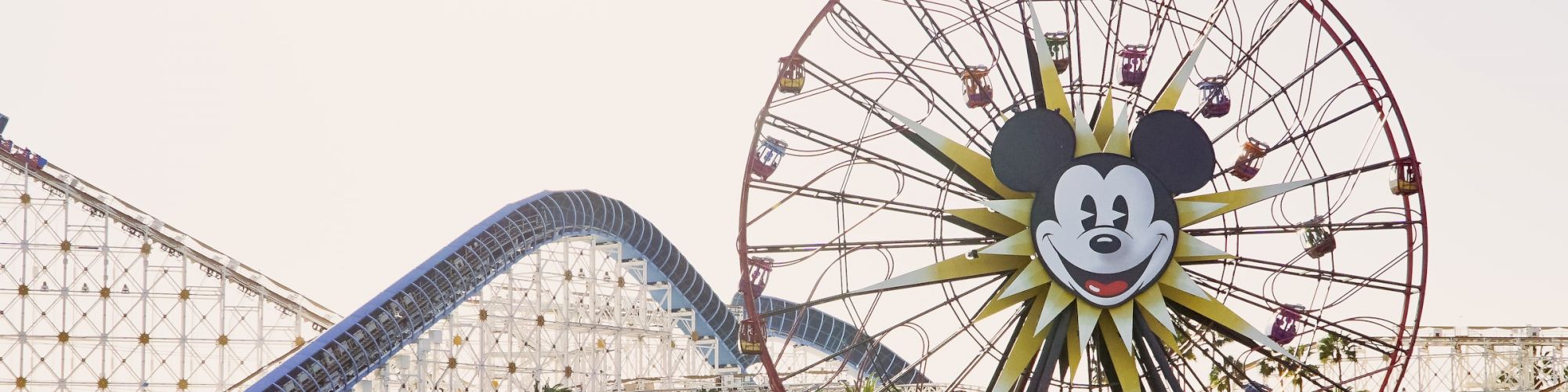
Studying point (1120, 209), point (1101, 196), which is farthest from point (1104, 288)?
point (1101, 196)

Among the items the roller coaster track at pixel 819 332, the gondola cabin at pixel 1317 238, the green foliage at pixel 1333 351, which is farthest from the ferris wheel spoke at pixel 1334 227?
the roller coaster track at pixel 819 332

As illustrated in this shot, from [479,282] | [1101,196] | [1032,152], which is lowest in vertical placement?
[1101,196]

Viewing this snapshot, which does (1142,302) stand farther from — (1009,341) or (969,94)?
(969,94)

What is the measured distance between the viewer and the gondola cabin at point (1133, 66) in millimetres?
35594

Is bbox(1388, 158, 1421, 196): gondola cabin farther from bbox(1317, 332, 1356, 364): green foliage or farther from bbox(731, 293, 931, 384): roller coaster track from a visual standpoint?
bbox(731, 293, 931, 384): roller coaster track

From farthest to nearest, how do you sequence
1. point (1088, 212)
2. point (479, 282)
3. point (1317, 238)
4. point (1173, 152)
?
point (479, 282) → point (1317, 238) → point (1173, 152) → point (1088, 212)

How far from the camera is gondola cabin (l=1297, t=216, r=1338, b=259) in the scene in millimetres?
35875

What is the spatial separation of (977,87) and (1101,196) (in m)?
3.89

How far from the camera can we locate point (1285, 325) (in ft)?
115

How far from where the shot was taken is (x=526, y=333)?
57188 millimetres

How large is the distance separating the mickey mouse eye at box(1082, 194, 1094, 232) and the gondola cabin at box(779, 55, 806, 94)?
5589 millimetres

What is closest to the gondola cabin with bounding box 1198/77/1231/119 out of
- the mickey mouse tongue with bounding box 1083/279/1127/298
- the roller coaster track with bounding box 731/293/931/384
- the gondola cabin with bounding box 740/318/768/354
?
the mickey mouse tongue with bounding box 1083/279/1127/298

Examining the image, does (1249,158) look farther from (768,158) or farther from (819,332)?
(819,332)

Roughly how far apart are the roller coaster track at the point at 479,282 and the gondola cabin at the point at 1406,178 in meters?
23.7
